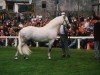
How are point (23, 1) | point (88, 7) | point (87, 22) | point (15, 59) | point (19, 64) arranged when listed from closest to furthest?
point (19, 64) < point (15, 59) < point (87, 22) < point (88, 7) < point (23, 1)

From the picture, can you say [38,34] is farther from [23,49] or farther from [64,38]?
[64,38]

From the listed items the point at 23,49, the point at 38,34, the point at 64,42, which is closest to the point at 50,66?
the point at 23,49

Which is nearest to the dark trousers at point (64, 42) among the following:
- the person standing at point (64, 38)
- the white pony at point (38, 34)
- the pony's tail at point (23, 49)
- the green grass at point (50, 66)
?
the person standing at point (64, 38)

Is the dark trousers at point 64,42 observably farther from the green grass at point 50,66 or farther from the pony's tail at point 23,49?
the pony's tail at point 23,49

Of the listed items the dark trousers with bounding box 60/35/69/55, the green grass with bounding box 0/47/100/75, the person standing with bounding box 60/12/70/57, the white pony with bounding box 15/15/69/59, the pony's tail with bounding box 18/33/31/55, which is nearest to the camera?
the green grass with bounding box 0/47/100/75

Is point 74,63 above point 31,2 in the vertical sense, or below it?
below

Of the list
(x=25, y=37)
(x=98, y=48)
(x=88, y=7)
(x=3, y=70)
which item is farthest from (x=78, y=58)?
(x=88, y=7)

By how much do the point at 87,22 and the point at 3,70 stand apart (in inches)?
546

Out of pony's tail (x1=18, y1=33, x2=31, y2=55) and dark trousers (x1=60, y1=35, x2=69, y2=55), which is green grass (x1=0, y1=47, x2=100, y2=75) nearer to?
pony's tail (x1=18, y1=33, x2=31, y2=55)

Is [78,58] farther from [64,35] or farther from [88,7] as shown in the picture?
[88,7]

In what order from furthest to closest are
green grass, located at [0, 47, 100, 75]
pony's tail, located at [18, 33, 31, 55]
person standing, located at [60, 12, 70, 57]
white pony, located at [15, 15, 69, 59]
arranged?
person standing, located at [60, 12, 70, 57], white pony, located at [15, 15, 69, 59], pony's tail, located at [18, 33, 31, 55], green grass, located at [0, 47, 100, 75]

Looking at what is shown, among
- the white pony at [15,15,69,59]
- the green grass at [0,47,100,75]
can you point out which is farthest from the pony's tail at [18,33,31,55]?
the green grass at [0,47,100,75]

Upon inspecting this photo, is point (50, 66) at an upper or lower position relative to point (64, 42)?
lower

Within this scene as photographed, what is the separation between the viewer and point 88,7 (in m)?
75.2
